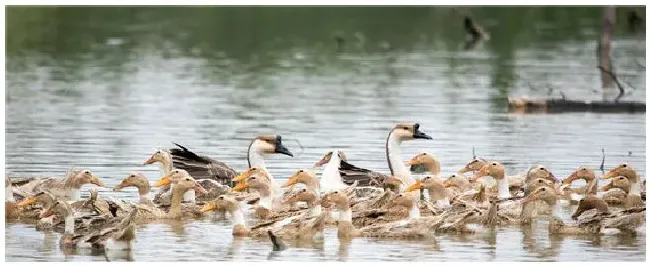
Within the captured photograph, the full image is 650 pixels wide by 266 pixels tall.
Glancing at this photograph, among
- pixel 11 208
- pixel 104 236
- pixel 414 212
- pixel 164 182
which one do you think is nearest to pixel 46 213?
pixel 11 208

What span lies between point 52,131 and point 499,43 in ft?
59.6

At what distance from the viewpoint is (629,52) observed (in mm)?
35250

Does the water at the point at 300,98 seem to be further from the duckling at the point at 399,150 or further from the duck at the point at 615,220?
the duckling at the point at 399,150

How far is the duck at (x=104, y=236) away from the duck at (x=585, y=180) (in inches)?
171

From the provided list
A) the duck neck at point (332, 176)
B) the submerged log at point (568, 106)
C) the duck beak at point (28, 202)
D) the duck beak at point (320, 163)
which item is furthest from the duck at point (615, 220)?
the submerged log at point (568, 106)

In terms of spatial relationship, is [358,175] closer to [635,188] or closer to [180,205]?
[180,205]

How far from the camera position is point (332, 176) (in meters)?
17.3

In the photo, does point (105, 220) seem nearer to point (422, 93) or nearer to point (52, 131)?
point (52, 131)

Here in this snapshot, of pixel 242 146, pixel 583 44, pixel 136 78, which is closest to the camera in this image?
pixel 242 146

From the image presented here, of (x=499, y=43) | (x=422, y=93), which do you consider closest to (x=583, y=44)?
(x=499, y=43)

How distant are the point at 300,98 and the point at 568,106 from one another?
14.0 feet

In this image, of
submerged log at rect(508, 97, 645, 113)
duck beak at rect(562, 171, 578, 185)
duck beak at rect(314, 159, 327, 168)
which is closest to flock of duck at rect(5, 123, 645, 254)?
duck beak at rect(562, 171, 578, 185)

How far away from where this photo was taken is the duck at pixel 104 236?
14.2 meters

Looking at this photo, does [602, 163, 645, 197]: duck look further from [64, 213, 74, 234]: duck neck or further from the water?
[64, 213, 74, 234]: duck neck
